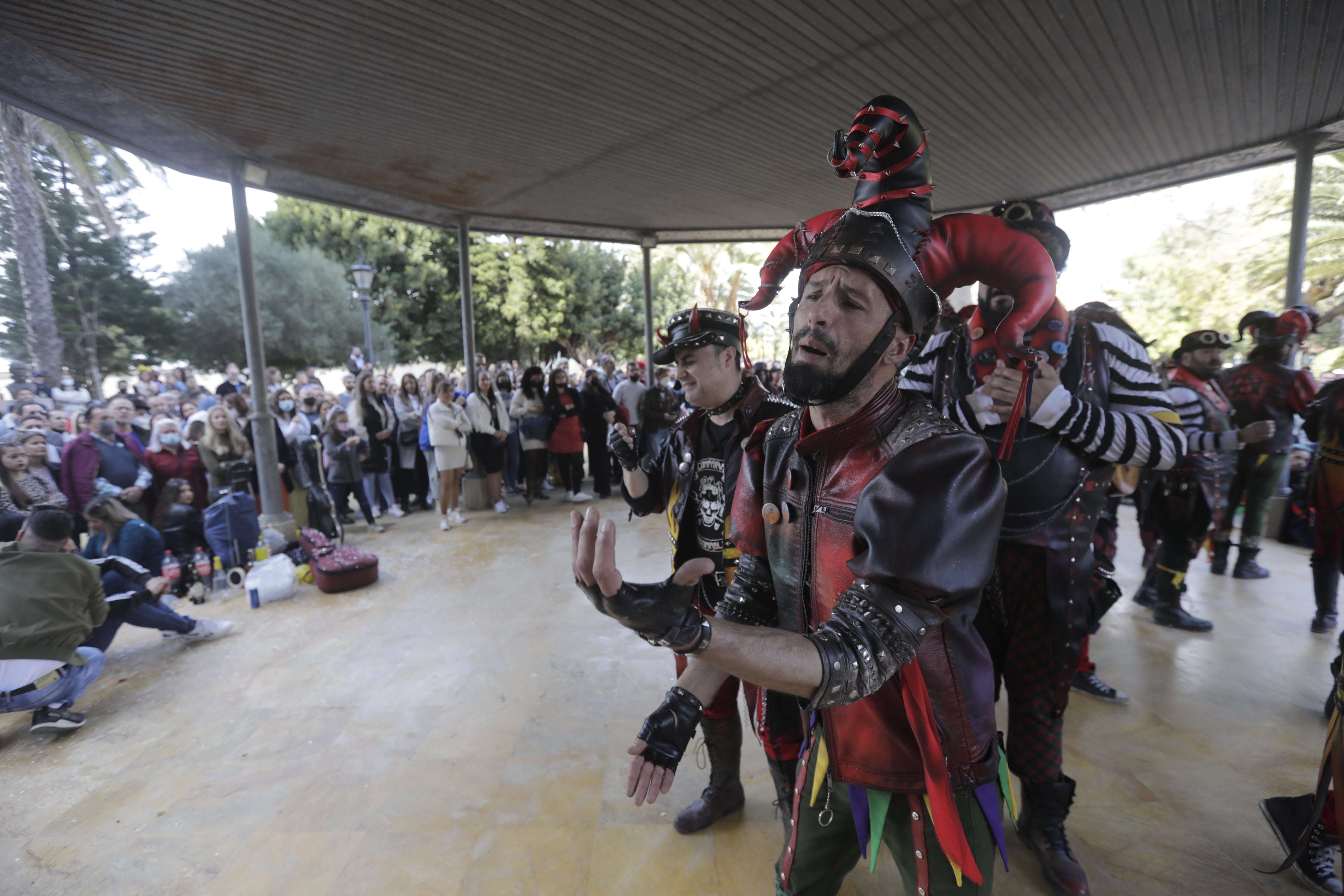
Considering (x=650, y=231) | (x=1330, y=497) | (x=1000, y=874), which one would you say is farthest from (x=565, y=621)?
(x=650, y=231)

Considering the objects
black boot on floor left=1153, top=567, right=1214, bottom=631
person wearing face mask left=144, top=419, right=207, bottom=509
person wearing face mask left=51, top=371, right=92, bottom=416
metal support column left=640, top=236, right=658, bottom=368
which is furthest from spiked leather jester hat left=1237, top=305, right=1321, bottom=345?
person wearing face mask left=51, top=371, right=92, bottom=416

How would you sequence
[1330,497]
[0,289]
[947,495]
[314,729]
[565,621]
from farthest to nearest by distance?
[0,289], [565,621], [1330,497], [314,729], [947,495]

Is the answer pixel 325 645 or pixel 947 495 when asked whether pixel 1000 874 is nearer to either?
pixel 947 495

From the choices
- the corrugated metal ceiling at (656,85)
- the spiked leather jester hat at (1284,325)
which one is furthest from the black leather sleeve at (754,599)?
the spiked leather jester hat at (1284,325)

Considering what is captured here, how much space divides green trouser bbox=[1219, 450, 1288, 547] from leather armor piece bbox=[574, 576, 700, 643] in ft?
20.8

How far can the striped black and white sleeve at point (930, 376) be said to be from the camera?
95.9 inches

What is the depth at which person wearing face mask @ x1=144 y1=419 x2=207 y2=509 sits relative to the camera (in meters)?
6.12

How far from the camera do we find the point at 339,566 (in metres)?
5.73

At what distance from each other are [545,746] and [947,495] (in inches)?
114

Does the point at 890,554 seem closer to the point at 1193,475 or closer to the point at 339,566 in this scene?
the point at 1193,475

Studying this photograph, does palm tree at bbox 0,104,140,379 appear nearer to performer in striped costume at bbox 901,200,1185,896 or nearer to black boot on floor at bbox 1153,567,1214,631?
performer in striped costume at bbox 901,200,1185,896

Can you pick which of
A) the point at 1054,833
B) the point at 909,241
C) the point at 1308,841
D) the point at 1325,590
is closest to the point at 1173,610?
the point at 1325,590

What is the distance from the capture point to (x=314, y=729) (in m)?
3.53

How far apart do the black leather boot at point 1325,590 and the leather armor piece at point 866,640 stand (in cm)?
513
